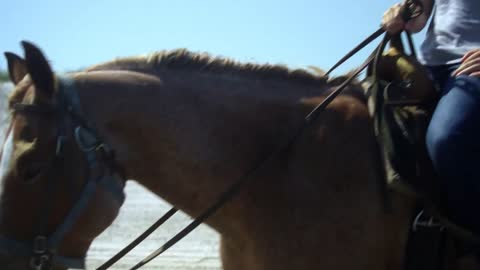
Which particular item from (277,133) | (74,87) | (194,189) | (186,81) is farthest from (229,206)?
(74,87)

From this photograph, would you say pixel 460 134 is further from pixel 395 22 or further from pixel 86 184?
pixel 86 184

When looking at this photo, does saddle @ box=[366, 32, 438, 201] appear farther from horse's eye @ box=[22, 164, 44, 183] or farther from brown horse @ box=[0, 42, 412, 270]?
horse's eye @ box=[22, 164, 44, 183]

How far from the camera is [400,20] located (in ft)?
9.93

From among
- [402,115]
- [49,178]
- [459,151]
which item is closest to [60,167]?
[49,178]

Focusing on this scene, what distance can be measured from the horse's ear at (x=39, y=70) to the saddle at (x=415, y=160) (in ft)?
4.49

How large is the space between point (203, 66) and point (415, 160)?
103 centimetres

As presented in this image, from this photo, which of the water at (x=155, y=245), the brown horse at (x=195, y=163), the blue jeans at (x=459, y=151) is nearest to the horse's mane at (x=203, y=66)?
the brown horse at (x=195, y=163)

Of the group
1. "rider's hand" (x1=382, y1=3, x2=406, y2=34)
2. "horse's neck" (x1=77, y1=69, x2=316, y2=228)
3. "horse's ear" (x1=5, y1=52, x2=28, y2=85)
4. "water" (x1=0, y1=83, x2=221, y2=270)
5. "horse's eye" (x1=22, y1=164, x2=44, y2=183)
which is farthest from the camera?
"water" (x1=0, y1=83, x2=221, y2=270)

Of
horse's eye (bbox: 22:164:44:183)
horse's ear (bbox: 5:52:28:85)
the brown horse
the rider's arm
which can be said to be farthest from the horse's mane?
horse's eye (bbox: 22:164:44:183)

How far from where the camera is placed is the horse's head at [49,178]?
8.36ft

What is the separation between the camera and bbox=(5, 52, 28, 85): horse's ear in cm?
287

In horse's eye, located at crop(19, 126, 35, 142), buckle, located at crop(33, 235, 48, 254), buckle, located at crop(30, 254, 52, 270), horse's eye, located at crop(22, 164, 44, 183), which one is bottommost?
buckle, located at crop(30, 254, 52, 270)

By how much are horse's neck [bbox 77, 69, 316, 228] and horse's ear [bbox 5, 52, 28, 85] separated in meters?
0.33

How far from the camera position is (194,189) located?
2779 millimetres
